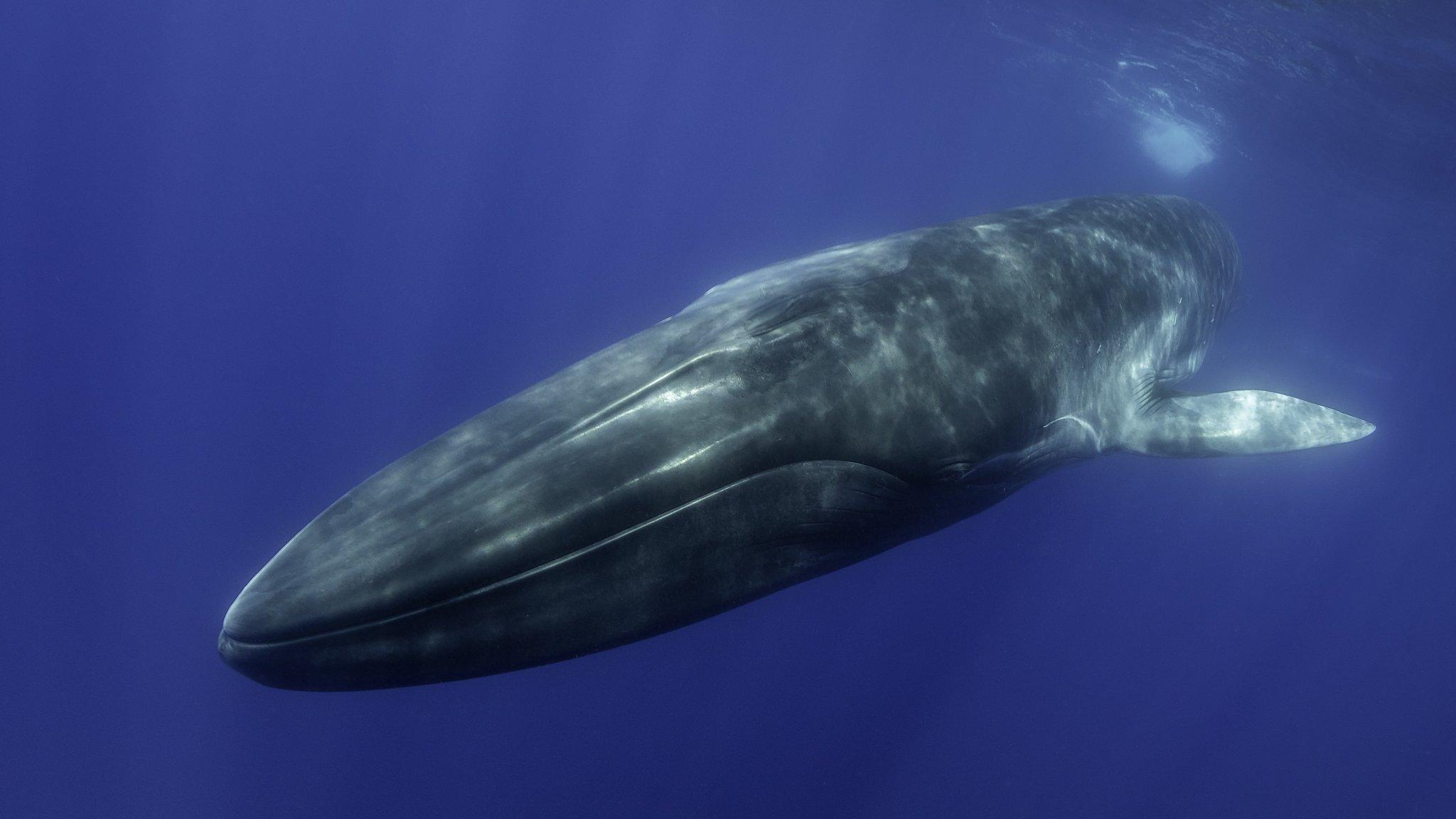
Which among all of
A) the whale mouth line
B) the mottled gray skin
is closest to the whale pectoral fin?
the mottled gray skin

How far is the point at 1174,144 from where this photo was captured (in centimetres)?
4691

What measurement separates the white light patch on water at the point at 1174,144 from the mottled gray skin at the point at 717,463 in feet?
141

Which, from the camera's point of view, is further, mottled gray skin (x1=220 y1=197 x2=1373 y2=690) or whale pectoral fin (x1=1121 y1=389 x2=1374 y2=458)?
whale pectoral fin (x1=1121 y1=389 x2=1374 y2=458)

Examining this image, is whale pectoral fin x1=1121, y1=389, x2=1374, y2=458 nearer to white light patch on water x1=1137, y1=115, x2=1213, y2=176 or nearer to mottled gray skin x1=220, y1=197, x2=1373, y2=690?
mottled gray skin x1=220, y1=197, x2=1373, y2=690

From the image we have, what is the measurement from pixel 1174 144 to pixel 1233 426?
47.6 m

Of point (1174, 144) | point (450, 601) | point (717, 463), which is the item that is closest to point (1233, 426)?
point (717, 463)

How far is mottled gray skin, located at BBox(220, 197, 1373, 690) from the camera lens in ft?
10.2

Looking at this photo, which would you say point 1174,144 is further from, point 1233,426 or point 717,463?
point 717,463

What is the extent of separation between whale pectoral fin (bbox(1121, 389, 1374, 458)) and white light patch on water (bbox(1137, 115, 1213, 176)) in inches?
1572

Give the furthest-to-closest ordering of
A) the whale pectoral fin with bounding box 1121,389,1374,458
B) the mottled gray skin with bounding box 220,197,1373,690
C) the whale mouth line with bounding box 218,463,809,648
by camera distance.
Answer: the whale pectoral fin with bounding box 1121,389,1374,458 < the mottled gray skin with bounding box 220,197,1373,690 < the whale mouth line with bounding box 218,463,809,648

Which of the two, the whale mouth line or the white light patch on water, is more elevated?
the whale mouth line

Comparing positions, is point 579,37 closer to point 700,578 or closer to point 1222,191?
point 1222,191

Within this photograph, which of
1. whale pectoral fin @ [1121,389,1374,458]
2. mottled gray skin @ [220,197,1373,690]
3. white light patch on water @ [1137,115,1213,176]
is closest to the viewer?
mottled gray skin @ [220,197,1373,690]

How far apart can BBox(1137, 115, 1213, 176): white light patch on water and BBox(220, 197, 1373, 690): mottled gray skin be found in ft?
141
